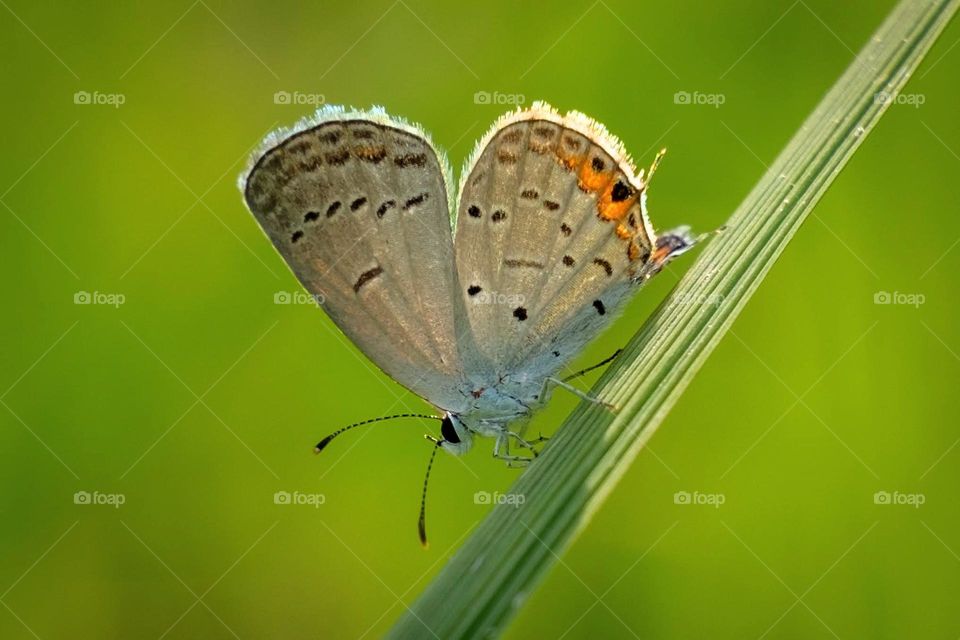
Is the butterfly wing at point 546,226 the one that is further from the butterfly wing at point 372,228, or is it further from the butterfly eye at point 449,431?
the butterfly eye at point 449,431

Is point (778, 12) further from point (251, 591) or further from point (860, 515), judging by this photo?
point (251, 591)

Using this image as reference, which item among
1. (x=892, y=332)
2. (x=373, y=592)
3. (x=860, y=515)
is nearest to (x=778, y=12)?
(x=892, y=332)

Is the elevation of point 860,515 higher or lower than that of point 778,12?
lower

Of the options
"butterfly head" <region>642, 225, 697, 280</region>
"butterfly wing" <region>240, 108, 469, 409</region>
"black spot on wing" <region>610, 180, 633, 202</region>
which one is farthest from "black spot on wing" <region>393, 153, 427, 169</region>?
"butterfly head" <region>642, 225, 697, 280</region>

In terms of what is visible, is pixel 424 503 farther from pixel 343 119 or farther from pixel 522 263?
pixel 343 119

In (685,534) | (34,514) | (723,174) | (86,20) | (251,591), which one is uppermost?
(723,174)

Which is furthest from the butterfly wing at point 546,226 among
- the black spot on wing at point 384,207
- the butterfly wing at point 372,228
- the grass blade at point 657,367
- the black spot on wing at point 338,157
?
the grass blade at point 657,367

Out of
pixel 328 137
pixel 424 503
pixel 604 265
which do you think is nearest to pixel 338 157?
pixel 328 137
